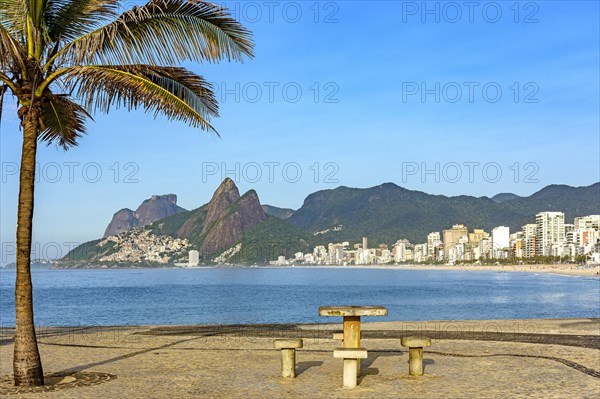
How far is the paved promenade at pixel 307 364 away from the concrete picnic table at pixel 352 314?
2.34ft

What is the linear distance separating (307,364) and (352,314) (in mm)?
2733

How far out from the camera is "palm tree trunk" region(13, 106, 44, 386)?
35.0 ft

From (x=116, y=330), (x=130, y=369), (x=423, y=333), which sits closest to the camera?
(x=130, y=369)

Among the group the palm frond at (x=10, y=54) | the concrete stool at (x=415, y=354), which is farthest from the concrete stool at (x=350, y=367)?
the palm frond at (x=10, y=54)

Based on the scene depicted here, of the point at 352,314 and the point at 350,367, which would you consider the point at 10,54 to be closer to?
the point at 352,314

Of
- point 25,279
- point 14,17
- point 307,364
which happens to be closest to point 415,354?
point 307,364

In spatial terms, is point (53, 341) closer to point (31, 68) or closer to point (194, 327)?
point (194, 327)

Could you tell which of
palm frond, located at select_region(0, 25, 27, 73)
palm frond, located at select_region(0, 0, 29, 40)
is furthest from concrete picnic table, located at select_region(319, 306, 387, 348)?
palm frond, located at select_region(0, 0, 29, 40)

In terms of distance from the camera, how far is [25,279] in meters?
10.7

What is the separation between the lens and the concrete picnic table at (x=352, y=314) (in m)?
11.2

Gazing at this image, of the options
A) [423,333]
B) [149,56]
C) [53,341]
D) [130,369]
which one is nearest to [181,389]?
[130,369]

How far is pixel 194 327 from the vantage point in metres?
23.0

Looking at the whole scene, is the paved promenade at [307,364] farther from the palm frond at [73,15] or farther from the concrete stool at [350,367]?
the palm frond at [73,15]

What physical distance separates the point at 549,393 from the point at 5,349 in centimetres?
1280
